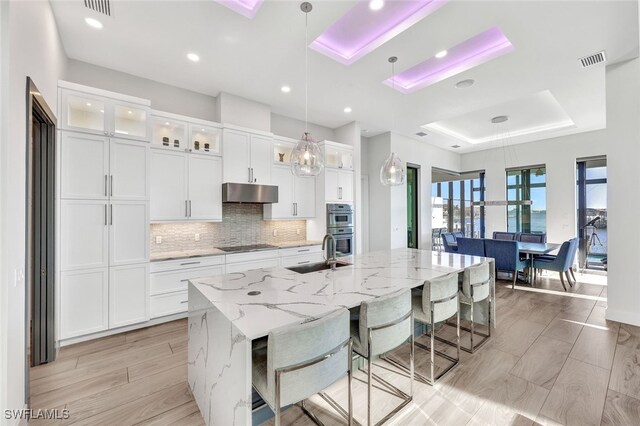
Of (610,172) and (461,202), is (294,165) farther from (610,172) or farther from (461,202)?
(461,202)

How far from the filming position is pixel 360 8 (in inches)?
101

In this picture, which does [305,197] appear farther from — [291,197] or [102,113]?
[102,113]

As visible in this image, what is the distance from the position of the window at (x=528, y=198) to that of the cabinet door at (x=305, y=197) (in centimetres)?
528

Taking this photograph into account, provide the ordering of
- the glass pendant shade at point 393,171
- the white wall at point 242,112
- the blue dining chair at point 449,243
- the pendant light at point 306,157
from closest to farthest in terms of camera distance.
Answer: the pendant light at point 306,157 < the glass pendant shade at point 393,171 < the white wall at point 242,112 < the blue dining chair at point 449,243

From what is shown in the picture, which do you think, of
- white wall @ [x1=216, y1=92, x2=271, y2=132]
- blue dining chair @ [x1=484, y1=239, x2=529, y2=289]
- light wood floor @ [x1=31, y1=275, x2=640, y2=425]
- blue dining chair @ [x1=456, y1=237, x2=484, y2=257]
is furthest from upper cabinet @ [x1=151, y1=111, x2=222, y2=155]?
blue dining chair @ [x1=484, y1=239, x2=529, y2=289]

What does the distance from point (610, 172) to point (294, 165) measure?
406 centimetres

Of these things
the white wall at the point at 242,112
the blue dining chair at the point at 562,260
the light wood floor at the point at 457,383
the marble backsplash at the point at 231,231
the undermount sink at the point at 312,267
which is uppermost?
the white wall at the point at 242,112

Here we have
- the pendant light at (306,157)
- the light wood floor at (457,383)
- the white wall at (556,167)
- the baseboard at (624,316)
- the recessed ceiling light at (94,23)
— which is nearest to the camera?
the light wood floor at (457,383)

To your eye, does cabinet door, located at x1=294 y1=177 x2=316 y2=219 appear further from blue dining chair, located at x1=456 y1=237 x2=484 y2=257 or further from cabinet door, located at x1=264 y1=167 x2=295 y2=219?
blue dining chair, located at x1=456 y1=237 x2=484 y2=257

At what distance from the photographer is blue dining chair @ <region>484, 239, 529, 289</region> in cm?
491

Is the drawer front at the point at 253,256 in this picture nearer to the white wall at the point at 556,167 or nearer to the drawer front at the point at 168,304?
the drawer front at the point at 168,304

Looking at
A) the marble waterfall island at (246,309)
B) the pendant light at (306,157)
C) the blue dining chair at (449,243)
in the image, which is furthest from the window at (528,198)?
the pendant light at (306,157)

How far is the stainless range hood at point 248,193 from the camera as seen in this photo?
155 inches

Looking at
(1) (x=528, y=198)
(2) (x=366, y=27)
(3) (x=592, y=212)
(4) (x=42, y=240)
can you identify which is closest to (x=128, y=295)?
(4) (x=42, y=240)
